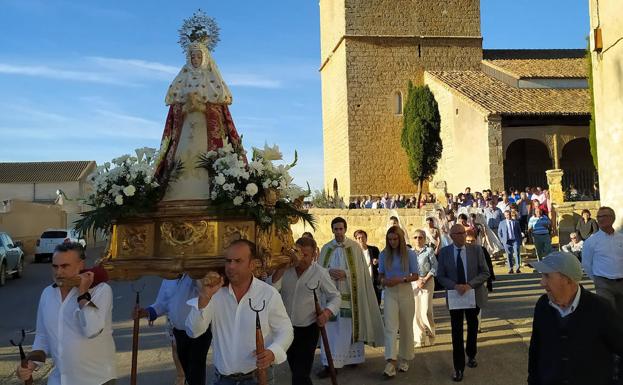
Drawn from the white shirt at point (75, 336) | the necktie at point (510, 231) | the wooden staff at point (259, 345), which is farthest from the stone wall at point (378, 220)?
the wooden staff at point (259, 345)

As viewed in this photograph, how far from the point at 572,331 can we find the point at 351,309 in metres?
4.07

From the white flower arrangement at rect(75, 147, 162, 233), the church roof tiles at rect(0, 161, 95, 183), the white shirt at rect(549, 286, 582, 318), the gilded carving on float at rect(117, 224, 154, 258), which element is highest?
the church roof tiles at rect(0, 161, 95, 183)

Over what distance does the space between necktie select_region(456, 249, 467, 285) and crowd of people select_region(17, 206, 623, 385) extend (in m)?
0.01

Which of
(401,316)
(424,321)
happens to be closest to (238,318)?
(401,316)

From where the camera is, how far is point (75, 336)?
3963 millimetres

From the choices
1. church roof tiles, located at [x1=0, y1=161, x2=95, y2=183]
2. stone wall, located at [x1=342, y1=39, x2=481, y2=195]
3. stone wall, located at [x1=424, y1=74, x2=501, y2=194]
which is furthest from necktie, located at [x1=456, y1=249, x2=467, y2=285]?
church roof tiles, located at [x1=0, y1=161, x2=95, y2=183]

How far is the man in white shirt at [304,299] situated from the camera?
551cm

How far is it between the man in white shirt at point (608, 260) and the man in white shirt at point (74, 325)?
5.76 metres

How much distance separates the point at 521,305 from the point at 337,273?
555 cm

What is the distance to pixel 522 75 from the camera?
3322cm

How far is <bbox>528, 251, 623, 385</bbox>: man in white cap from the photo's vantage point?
141 inches

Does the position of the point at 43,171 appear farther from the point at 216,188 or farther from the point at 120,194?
the point at 216,188

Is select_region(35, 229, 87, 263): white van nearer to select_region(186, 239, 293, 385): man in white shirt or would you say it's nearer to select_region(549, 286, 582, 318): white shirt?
select_region(186, 239, 293, 385): man in white shirt

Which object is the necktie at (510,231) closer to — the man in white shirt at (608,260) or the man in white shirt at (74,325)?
the man in white shirt at (608,260)
